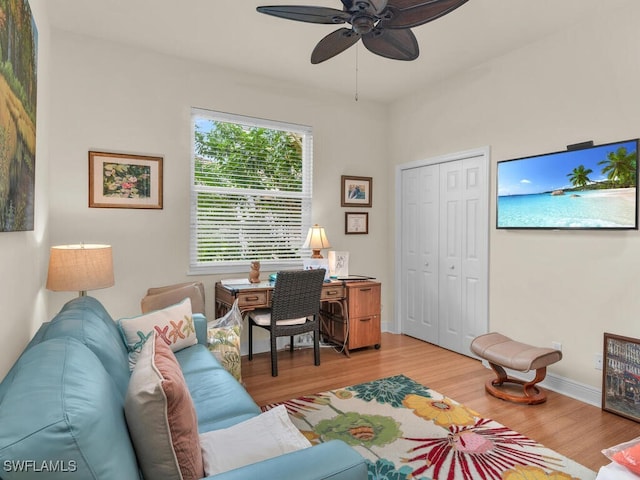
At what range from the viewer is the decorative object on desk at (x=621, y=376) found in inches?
100

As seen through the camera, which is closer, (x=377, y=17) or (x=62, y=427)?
(x=62, y=427)

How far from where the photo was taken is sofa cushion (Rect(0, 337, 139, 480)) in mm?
761

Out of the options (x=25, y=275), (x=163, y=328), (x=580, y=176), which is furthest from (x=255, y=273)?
(x=580, y=176)

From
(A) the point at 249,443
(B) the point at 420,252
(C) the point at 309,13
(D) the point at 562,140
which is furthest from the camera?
(B) the point at 420,252

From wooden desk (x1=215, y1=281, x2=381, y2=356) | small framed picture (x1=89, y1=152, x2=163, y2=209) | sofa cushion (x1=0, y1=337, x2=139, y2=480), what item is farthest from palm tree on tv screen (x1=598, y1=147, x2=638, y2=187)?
small framed picture (x1=89, y1=152, x2=163, y2=209)

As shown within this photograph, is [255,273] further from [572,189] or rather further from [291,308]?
[572,189]

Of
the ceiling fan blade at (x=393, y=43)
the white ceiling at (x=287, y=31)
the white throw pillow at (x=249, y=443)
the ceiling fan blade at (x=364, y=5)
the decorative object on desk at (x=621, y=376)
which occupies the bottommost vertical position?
the decorative object on desk at (x=621, y=376)

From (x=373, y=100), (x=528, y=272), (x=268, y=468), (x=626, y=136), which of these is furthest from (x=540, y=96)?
(x=268, y=468)

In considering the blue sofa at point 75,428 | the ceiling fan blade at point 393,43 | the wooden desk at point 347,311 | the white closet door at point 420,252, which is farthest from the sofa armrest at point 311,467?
Answer: the white closet door at point 420,252

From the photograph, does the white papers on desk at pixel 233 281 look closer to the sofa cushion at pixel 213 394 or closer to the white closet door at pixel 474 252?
the sofa cushion at pixel 213 394

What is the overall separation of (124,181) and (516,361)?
3432mm

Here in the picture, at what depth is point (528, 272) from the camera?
10.9 ft

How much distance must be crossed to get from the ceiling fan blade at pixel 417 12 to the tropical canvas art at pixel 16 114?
160 centimetres

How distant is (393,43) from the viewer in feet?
7.50
